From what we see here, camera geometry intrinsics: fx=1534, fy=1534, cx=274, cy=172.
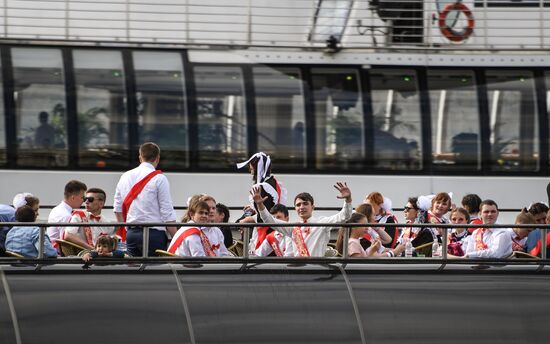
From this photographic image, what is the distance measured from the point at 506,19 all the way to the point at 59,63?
18.7 ft

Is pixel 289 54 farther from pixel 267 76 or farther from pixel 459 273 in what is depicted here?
pixel 459 273

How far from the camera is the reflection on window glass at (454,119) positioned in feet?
65.4

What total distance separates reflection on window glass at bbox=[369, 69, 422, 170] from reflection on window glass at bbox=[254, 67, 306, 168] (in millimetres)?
992

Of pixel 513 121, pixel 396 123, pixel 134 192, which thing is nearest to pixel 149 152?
pixel 134 192

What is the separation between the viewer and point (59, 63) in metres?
19.3

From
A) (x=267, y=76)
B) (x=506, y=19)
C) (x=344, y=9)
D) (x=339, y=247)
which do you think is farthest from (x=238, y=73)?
(x=339, y=247)

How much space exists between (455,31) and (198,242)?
32.8 feet

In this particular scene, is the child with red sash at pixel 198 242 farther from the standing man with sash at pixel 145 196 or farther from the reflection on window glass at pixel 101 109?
the reflection on window glass at pixel 101 109

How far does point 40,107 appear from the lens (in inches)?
761

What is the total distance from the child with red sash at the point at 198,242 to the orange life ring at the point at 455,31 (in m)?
9.68

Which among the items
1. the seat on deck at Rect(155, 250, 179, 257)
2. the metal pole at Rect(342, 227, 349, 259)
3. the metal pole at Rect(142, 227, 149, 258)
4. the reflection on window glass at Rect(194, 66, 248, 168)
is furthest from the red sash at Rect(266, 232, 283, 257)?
the reflection on window glass at Rect(194, 66, 248, 168)

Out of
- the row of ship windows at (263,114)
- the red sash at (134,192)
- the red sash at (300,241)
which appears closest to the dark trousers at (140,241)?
the red sash at (300,241)

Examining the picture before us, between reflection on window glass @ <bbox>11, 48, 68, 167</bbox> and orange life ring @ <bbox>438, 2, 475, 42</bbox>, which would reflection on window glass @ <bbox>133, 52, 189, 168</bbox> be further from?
orange life ring @ <bbox>438, 2, 475, 42</bbox>

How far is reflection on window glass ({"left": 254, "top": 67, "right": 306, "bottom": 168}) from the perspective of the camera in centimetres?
1962
